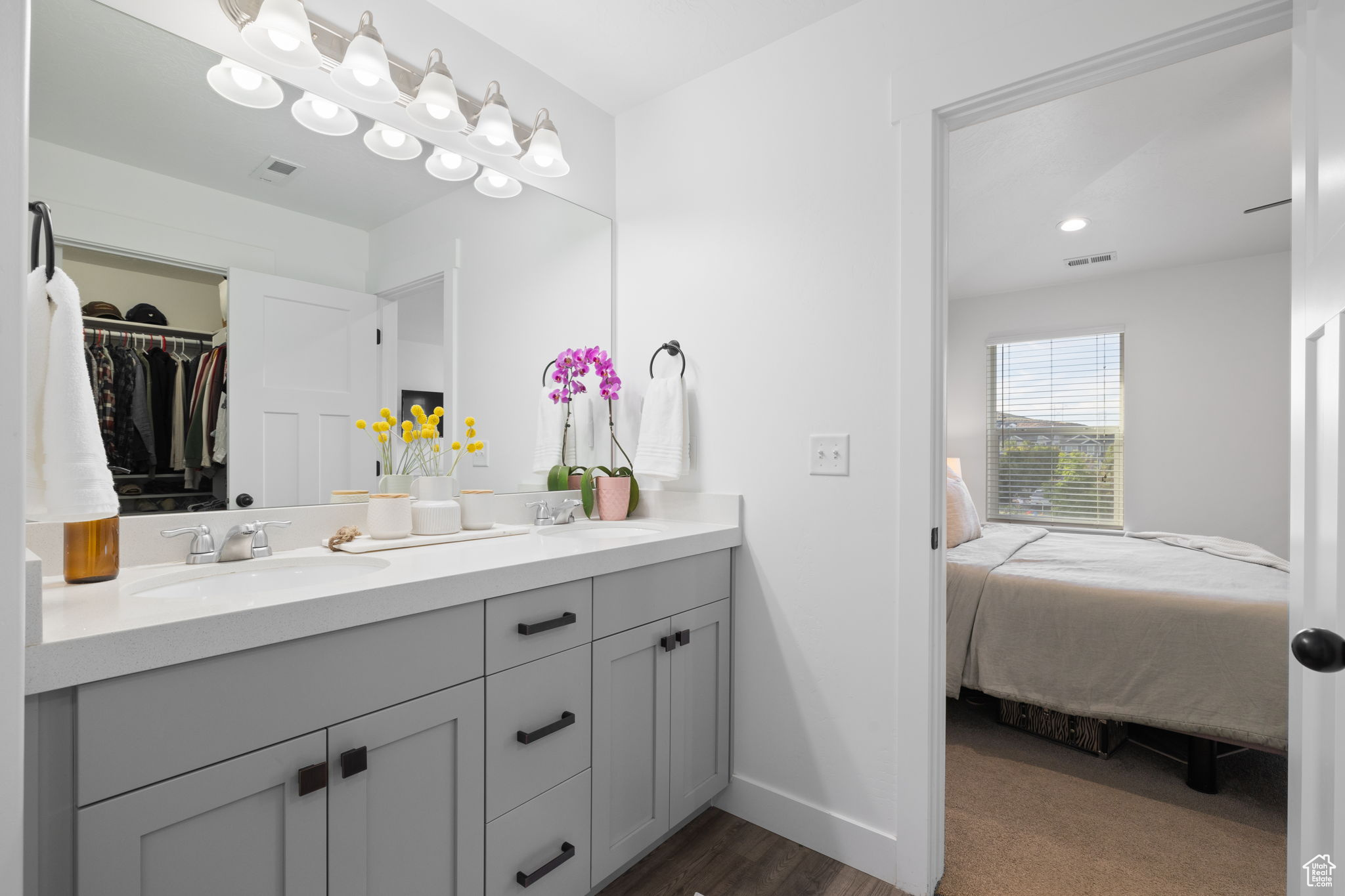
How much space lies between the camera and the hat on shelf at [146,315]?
1275mm

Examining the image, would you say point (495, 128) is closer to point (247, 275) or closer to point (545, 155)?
point (545, 155)

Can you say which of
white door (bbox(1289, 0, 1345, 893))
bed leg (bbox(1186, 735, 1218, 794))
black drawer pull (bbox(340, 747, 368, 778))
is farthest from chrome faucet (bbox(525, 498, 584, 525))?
bed leg (bbox(1186, 735, 1218, 794))

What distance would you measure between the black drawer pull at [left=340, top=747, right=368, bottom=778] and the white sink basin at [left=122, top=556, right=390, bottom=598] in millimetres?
309

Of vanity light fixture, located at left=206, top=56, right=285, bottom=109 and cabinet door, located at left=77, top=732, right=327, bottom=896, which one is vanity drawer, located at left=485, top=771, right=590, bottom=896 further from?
vanity light fixture, located at left=206, top=56, right=285, bottom=109

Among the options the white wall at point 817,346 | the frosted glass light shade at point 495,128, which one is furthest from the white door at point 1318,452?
the frosted glass light shade at point 495,128

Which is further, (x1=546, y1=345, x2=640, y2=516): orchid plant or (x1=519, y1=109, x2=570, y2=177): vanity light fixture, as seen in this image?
(x1=546, y1=345, x2=640, y2=516): orchid plant

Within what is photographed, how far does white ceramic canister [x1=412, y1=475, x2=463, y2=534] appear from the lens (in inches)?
65.3

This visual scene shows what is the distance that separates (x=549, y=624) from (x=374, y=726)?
38 cm

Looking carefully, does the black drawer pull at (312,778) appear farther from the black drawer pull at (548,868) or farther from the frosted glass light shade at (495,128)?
the frosted glass light shade at (495,128)

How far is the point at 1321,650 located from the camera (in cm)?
59

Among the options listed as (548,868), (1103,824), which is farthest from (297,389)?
(1103,824)

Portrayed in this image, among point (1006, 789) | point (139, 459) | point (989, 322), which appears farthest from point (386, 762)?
point (989, 322)

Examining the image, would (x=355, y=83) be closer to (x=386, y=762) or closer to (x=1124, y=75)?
(x=386, y=762)

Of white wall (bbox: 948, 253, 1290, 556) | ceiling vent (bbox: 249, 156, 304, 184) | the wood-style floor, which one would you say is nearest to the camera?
ceiling vent (bbox: 249, 156, 304, 184)
